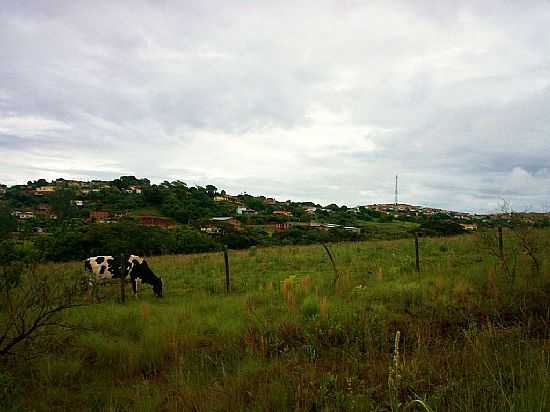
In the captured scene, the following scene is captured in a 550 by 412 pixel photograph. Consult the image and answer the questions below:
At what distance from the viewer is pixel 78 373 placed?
577cm

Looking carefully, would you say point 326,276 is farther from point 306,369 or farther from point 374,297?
point 306,369

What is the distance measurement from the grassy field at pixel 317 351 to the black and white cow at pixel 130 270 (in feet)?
6.84

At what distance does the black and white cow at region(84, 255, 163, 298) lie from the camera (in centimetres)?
1357

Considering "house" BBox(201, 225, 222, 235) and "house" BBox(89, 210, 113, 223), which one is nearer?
"house" BBox(201, 225, 222, 235)

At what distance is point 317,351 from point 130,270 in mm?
10382

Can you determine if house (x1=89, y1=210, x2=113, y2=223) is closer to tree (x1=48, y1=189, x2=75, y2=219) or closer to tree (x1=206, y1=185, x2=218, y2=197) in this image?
tree (x1=48, y1=189, x2=75, y2=219)

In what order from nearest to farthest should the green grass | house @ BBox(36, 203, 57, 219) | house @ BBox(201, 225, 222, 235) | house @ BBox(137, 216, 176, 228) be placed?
house @ BBox(36, 203, 57, 219)
house @ BBox(201, 225, 222, 235)
house @ BBox(137, 216, 176, 228)
the green grass

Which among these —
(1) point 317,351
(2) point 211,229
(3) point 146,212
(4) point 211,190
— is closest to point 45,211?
Result: (3) point 146,212

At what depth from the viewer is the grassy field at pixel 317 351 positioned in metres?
4.04

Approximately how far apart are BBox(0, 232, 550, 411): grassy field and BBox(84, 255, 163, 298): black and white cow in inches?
82.1

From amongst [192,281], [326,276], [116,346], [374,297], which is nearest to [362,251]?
[326,276]

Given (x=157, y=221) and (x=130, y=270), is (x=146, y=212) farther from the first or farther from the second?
(x=130, y=270)

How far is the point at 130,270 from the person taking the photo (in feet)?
A: 46.9

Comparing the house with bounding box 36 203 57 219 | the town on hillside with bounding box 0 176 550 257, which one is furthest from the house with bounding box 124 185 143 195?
the house with bounding box 36 203 57 219
